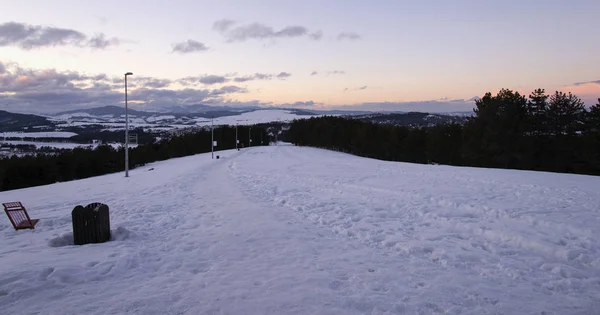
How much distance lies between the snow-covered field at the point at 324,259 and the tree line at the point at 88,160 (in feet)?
183

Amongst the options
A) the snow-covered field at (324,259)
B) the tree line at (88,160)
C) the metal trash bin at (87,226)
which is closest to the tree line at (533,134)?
the snow-covered field at (324,259)

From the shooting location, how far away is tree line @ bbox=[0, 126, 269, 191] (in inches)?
2275

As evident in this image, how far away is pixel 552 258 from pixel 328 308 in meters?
5.06

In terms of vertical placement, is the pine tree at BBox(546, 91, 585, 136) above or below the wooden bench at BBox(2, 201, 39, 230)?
above

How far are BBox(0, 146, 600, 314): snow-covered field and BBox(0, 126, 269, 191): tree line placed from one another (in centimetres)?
5566

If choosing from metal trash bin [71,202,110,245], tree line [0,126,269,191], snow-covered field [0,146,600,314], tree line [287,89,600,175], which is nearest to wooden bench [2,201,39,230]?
snow-covered field [0,146,600,314]

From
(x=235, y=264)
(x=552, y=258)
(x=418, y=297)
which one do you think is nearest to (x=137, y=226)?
(x=235, y=264)

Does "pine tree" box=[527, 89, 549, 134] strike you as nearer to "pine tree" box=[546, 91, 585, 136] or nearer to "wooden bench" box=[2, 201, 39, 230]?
"pine tree" box=[546, 91, 585, 136]

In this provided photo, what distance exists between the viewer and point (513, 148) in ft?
132

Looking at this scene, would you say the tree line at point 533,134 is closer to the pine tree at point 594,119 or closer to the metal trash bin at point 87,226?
the pine tree at point 594,119

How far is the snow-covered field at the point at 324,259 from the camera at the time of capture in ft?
17.6

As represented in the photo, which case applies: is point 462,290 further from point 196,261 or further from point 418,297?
point 196,261

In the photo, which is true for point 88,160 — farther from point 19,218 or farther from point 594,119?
point 594,119

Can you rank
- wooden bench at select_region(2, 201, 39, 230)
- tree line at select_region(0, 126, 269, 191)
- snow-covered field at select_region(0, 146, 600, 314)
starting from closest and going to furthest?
1. snow-covered field at select_region(0, 146, 600, 314)
2. wooden bench at select_region(2, 201, 39, 230)
3. tree line at select_region(0, 126, 269, 191)
